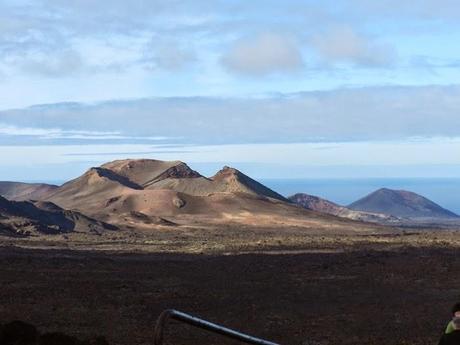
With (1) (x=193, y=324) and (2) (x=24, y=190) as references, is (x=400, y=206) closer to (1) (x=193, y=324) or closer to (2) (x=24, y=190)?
(2) (x=24, y=190)

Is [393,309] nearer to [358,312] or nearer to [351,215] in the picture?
[358,312]

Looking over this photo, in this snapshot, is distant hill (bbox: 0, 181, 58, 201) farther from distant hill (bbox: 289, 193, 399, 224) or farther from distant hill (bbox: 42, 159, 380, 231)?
distant hill (bbox: 289, 193, 399, 224)

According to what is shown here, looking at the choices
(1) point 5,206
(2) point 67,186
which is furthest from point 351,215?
(1) point 5,206

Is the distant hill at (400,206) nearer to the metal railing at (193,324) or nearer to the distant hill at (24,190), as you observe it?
the distant hill at (24,190)

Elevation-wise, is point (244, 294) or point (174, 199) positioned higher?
point (174, 199)

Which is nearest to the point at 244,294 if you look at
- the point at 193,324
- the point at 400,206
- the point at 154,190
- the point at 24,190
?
the point at 193,324
